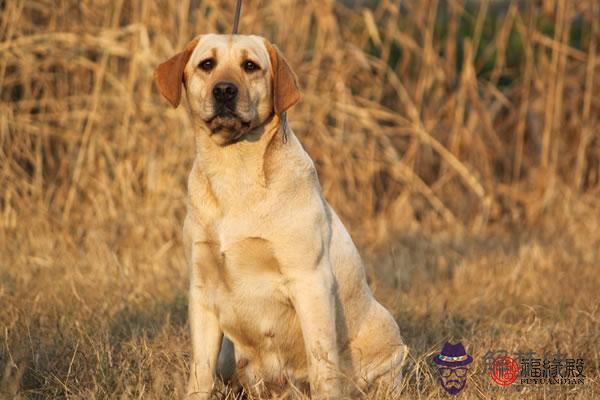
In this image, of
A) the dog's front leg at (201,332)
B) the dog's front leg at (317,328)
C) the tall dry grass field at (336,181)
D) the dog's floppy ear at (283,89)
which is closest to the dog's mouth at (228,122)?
the dog's floppy ear at (283,89)

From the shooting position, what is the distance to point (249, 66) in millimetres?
3486

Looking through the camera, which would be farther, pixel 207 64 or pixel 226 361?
pixel 226 361

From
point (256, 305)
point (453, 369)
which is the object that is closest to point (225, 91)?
point (256, 305)

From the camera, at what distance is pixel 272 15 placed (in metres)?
6.69

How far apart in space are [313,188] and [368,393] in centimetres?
76

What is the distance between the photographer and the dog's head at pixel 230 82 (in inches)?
133

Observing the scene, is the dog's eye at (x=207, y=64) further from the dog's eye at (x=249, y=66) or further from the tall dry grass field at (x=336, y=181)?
the tall dry grass field at (x=336, y=181)

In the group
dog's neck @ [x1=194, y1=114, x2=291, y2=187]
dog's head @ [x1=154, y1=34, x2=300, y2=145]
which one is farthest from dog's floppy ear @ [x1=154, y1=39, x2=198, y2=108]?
dog's neck @ [x1=194, y1=114, x2=291, y2=187]

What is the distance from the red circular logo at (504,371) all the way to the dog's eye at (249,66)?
1.43m

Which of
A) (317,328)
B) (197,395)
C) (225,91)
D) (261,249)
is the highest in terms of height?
(225,91)

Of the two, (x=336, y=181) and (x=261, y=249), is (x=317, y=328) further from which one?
(x=336, y=181)

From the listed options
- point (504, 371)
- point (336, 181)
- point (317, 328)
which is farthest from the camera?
point (336, 181)

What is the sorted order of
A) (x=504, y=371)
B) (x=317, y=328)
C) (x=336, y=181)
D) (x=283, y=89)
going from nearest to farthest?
(x=317, y=328)
(x=283, y=89)
(x=504, y=371)
(x=336, y=181)

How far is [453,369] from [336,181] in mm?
3506
